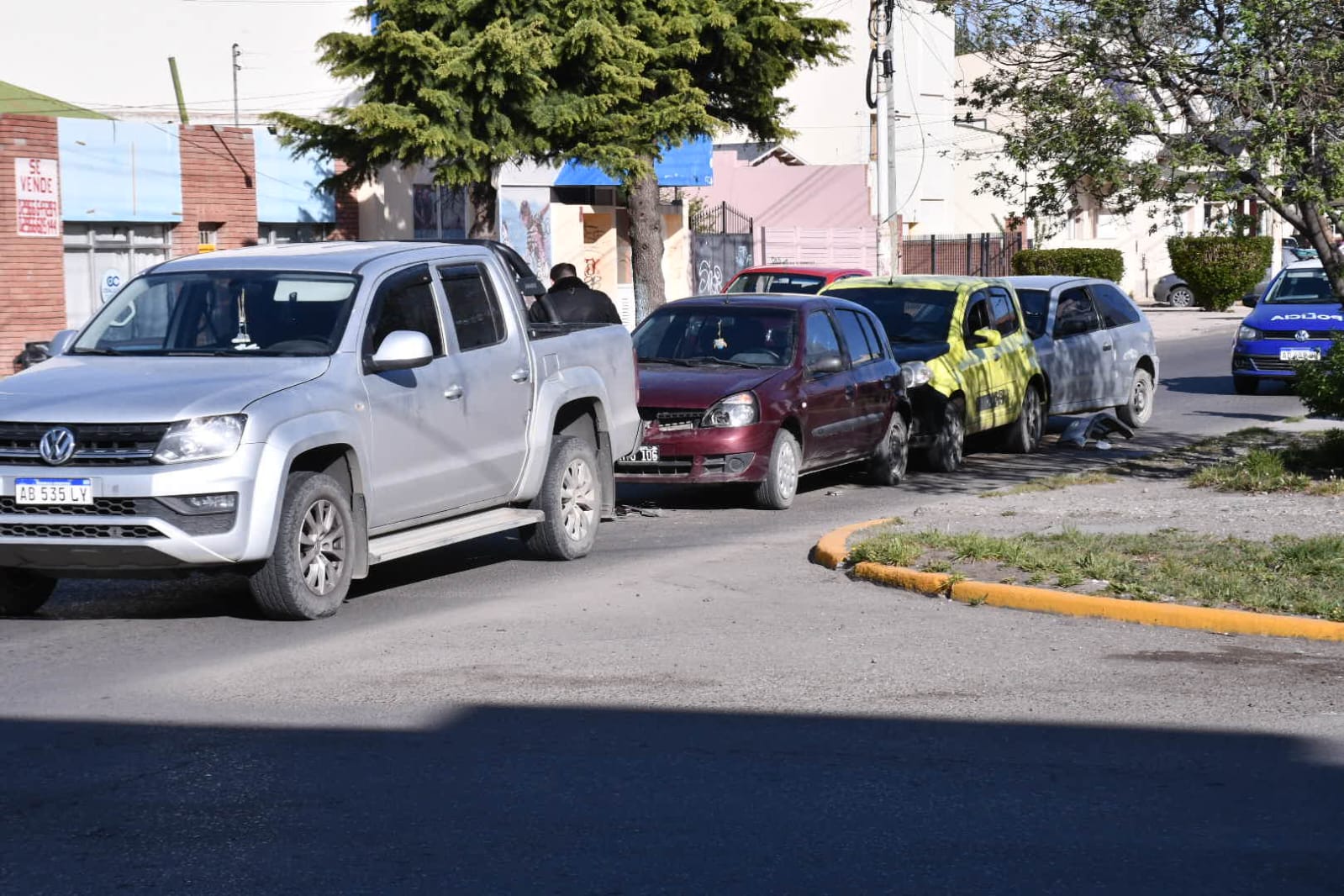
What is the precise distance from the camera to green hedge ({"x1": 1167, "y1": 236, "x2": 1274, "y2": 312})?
46.9 meters

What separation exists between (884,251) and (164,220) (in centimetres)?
1440

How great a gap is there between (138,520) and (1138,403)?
13946 millimetres

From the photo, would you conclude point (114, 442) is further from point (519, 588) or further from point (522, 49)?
point (522, 49)

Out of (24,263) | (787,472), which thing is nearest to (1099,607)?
(787,472)

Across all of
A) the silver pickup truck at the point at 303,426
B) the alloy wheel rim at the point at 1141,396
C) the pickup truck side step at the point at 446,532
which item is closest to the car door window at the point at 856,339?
the silver pickup truck at the point at 303,426

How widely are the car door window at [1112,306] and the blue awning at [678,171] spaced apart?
63.2 ft

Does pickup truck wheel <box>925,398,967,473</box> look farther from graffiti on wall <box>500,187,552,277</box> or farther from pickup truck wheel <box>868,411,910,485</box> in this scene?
graffiti on wall <box>500,187,552,277</box>

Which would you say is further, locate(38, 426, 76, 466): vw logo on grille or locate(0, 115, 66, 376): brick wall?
locate(0, 115, 66, 376): brick wall

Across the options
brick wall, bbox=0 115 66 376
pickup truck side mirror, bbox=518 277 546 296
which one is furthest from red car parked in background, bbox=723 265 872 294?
pickup truck side mirror, bbox=518 277 546 296

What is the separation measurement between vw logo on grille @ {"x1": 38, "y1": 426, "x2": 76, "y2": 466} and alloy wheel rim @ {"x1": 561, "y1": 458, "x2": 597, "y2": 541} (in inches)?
133

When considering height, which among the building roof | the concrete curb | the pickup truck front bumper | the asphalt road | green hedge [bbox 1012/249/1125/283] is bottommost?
the asphalt road

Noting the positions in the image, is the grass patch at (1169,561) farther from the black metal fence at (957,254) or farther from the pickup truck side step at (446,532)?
the black metal fence at (957,254)

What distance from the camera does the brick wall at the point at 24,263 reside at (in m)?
27.3

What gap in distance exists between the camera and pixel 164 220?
30.4m
